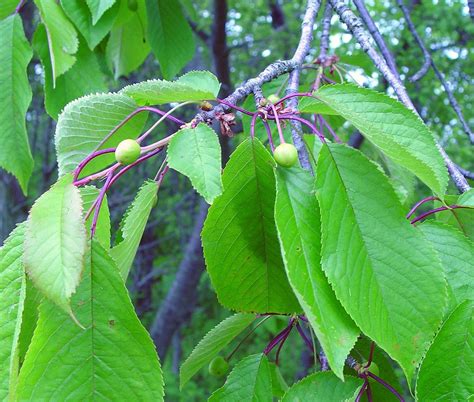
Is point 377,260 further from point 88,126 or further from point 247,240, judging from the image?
point 88,126

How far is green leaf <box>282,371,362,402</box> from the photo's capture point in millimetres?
723

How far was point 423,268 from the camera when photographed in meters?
0.65

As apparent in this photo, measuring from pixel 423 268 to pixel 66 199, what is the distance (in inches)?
15.6

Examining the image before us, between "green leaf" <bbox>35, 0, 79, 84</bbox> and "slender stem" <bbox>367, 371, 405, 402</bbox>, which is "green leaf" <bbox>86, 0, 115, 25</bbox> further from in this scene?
"slender stem" <bbox>367, 371, 405, 402</bbox>

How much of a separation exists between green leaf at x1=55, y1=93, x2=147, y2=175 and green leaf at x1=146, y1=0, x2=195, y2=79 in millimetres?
809

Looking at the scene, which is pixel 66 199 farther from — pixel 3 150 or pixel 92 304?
pixel 3 150

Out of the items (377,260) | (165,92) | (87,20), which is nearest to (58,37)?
(87,20)

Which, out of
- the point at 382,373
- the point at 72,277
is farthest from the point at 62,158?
the point at 382,373

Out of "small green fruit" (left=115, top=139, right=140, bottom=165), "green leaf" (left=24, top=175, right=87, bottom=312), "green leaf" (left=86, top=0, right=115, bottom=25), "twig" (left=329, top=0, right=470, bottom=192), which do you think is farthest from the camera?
"green leaf" (left=86, top=0, right=115, bottom=25)

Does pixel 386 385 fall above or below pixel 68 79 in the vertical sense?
below

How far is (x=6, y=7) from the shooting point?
1.25 metres

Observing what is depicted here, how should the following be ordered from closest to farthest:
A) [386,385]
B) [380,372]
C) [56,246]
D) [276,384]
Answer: [56,246] < [386,385] < [380,372] < [276,384]

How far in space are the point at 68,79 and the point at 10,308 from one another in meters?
0.86

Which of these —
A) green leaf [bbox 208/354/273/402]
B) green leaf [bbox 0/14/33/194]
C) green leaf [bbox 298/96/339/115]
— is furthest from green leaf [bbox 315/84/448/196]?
green leaf [bbox 0/14/33/194]
